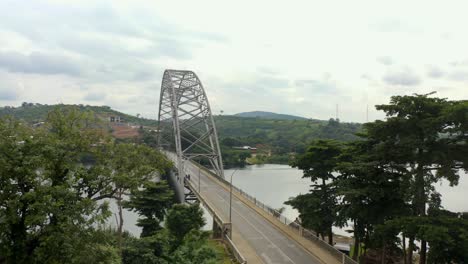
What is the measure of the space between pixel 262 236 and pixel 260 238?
0.60 m

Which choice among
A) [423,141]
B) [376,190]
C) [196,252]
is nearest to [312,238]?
[196,252]

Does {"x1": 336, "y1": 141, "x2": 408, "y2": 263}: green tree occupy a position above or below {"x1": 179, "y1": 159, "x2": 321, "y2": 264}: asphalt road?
above

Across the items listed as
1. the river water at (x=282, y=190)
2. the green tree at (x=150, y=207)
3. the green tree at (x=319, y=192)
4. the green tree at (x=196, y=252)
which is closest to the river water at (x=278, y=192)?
the river water at (x=282, y=190)

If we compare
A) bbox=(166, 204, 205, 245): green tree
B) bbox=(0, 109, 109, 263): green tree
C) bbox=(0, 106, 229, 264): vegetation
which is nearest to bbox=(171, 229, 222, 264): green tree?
bbox=(166, 204, 205, 245): green tree

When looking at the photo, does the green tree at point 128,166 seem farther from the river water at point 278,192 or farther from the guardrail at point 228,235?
the river water at point 278,192

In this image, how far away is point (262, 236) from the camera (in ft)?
103

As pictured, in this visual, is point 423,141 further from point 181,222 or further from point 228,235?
point 181,222

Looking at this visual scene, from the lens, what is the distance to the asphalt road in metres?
26.5

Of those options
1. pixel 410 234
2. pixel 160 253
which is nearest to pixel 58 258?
pixel 160 253

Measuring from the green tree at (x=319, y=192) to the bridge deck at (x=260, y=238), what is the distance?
7.46 ft

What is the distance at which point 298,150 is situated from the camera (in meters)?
151

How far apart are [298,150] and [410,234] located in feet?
442

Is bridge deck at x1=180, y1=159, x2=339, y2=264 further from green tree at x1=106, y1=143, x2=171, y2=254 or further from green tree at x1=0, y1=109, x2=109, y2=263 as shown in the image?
green tree at x1=0, y1=109, x2=109, y2=263

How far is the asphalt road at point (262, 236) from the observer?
26.5 meters
